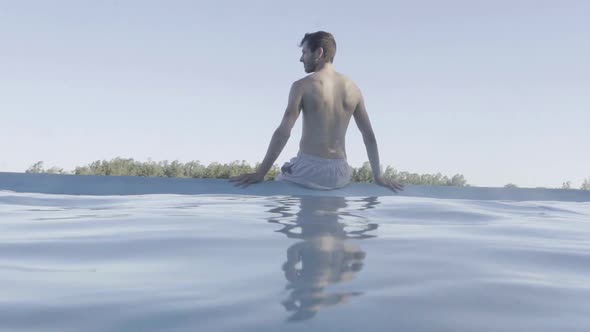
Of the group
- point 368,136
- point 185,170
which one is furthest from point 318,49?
point 185,170

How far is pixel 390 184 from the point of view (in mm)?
5914

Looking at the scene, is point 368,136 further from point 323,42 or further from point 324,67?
point 323,42

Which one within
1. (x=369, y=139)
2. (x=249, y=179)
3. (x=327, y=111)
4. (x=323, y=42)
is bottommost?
(x=249, y=179)

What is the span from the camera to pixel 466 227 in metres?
3.33

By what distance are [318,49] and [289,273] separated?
414 cm

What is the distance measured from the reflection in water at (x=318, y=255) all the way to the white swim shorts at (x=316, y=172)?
1.62 m

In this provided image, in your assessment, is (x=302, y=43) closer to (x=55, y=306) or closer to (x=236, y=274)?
(x=236, y=274)

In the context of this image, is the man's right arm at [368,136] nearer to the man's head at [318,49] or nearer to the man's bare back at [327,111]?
the man's bare back at [327,111]

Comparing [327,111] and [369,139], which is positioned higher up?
[327,111]

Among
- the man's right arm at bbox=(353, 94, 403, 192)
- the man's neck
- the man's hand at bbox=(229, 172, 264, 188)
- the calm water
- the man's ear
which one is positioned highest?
the man's ear

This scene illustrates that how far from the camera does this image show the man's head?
5773 millimetres

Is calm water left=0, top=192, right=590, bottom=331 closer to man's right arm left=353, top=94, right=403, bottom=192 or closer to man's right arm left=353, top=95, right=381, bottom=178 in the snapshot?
man's right arm left=353, top=94, right=403, bottom=192

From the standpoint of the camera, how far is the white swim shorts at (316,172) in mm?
5816

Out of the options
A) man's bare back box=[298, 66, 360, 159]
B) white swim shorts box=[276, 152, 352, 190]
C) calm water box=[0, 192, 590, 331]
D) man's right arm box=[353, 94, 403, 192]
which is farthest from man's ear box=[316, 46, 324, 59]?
calm water box=[0, 192, 590, 331]
